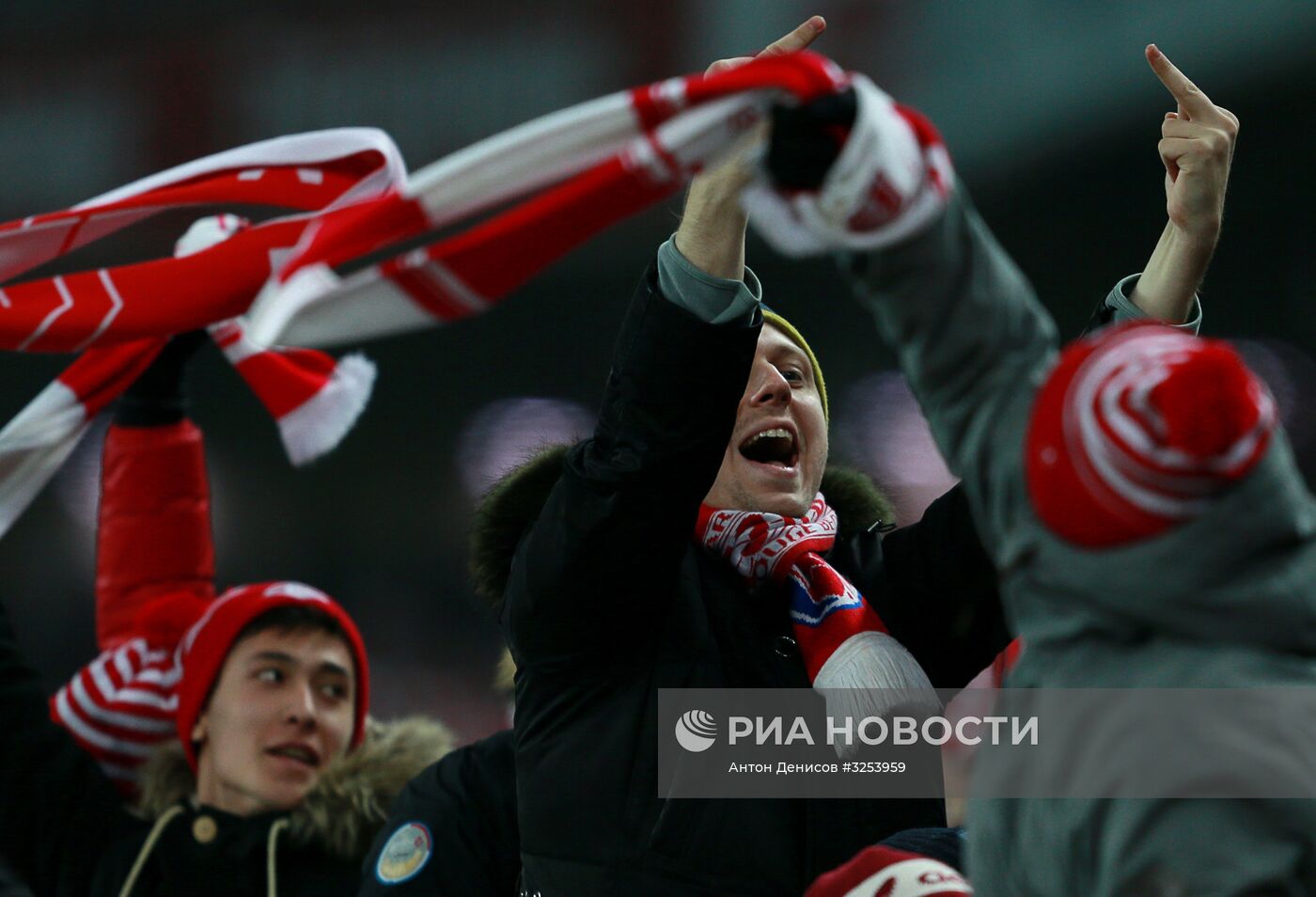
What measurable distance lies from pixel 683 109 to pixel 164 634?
5.82ft

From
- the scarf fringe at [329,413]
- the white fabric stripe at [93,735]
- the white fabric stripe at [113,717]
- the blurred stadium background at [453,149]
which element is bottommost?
the white fabric stripe at [93,735]

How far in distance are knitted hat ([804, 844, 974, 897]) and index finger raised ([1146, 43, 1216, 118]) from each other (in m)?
0.78

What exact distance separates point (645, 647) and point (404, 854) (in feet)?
2.39

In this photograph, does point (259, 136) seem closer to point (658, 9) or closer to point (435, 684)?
point (658, 9)

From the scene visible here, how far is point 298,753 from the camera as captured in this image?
2430 mm

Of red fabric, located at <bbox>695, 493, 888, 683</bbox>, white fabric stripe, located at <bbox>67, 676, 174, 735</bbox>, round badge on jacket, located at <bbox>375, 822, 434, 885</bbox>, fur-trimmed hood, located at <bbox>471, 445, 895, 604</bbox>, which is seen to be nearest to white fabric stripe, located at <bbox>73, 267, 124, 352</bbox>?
fur-trimmed hood, located at <bbox>471, 445, 895, 604</bbox>

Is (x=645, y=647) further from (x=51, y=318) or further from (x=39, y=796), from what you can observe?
(x=39, y=796)

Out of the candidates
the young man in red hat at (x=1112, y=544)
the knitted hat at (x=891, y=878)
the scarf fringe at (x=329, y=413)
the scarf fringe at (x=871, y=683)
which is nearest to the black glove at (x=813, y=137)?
the young man in red hat at (x=1112, y=544)

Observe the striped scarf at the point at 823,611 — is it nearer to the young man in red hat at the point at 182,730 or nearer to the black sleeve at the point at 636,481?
the black sleeve at the point at 636,481

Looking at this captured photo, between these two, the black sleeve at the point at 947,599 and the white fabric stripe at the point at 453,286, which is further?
the black sleeve at the point at 947,599

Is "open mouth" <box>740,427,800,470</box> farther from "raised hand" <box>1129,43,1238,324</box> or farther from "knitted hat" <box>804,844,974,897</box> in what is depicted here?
"knitted hat" <box>804,844,974,897</box>

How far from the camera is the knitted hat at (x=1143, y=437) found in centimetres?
83

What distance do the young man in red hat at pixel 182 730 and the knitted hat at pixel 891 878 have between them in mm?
1358

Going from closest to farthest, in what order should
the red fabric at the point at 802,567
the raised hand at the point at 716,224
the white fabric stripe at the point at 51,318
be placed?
the raised hand at the point at 716,224 < the red fabric at the point at 802,567 < the white fabric stripe at the point at 51,318
